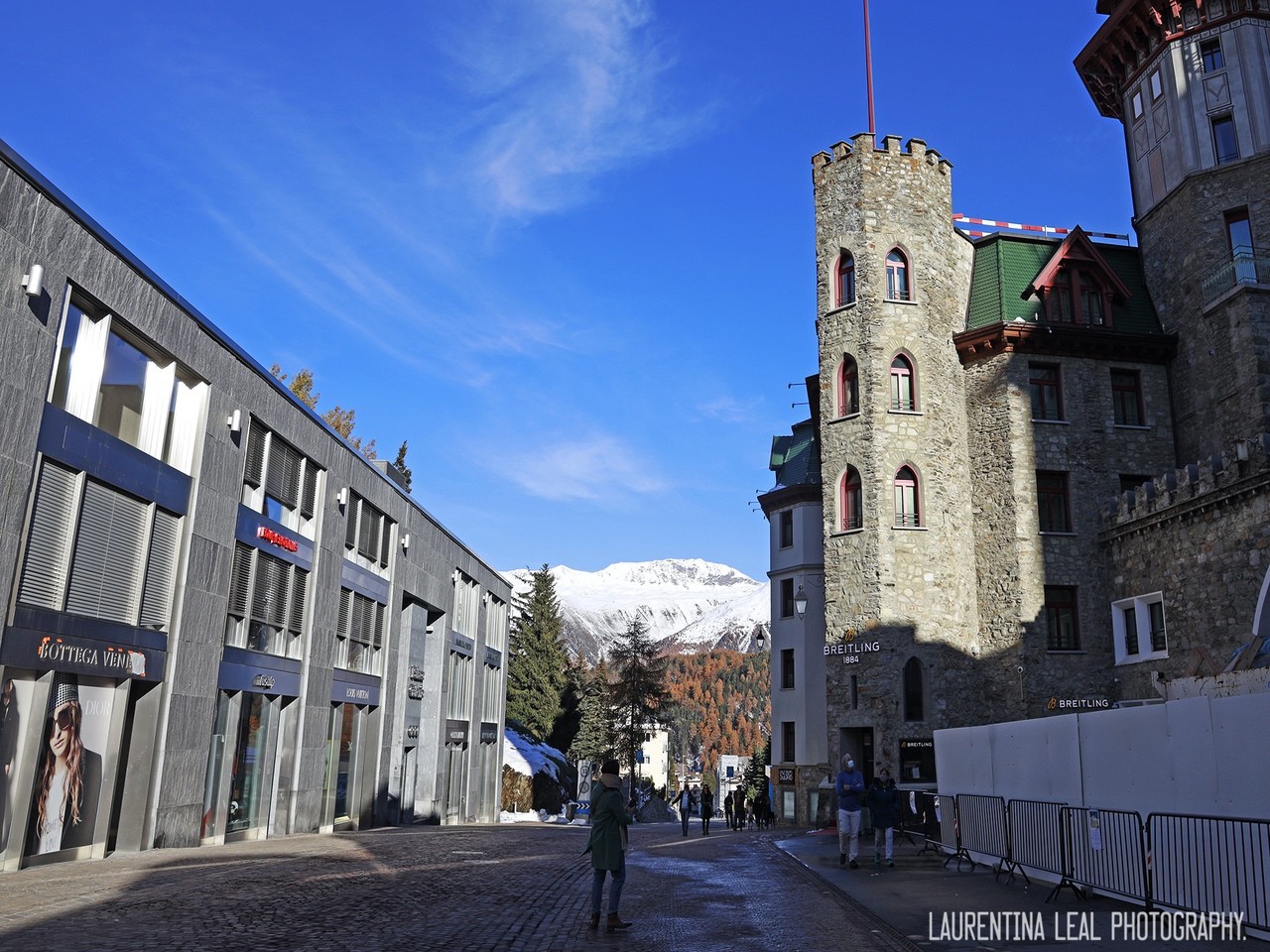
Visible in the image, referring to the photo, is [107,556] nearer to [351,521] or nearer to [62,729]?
[62,729]

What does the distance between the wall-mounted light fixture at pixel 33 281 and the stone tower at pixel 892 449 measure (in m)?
23.5

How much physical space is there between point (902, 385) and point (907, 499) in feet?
12.2

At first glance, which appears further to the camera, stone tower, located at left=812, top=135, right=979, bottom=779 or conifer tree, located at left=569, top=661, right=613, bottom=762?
conifer tree, located at left=569, top=661, right=613, bottom=762

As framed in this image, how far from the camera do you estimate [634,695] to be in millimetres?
66875

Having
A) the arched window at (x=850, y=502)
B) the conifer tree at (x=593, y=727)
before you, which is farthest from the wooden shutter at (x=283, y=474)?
the conifer tree at (x=593, y=727)

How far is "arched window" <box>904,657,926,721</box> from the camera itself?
2973 cm

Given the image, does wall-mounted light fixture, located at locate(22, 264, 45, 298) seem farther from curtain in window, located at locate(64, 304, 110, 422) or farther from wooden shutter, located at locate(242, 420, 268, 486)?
wooden shutter, located at locate(242, 420, 268, 486)

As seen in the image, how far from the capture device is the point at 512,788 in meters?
45.5

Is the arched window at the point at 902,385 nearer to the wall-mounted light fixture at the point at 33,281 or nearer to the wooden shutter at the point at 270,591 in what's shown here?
the wooden shutter at the point at 270,591

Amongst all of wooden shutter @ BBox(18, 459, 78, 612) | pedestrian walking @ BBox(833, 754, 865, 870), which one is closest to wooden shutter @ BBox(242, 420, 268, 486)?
wooden shutter @ BBox(18, 459, 78, 612)

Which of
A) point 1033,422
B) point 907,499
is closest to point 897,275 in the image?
point 1033,422

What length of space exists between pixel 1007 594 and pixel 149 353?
25337 mm

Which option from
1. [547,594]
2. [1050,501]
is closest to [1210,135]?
[1050,501]

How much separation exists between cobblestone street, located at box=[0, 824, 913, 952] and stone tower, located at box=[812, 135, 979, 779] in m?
13.4
